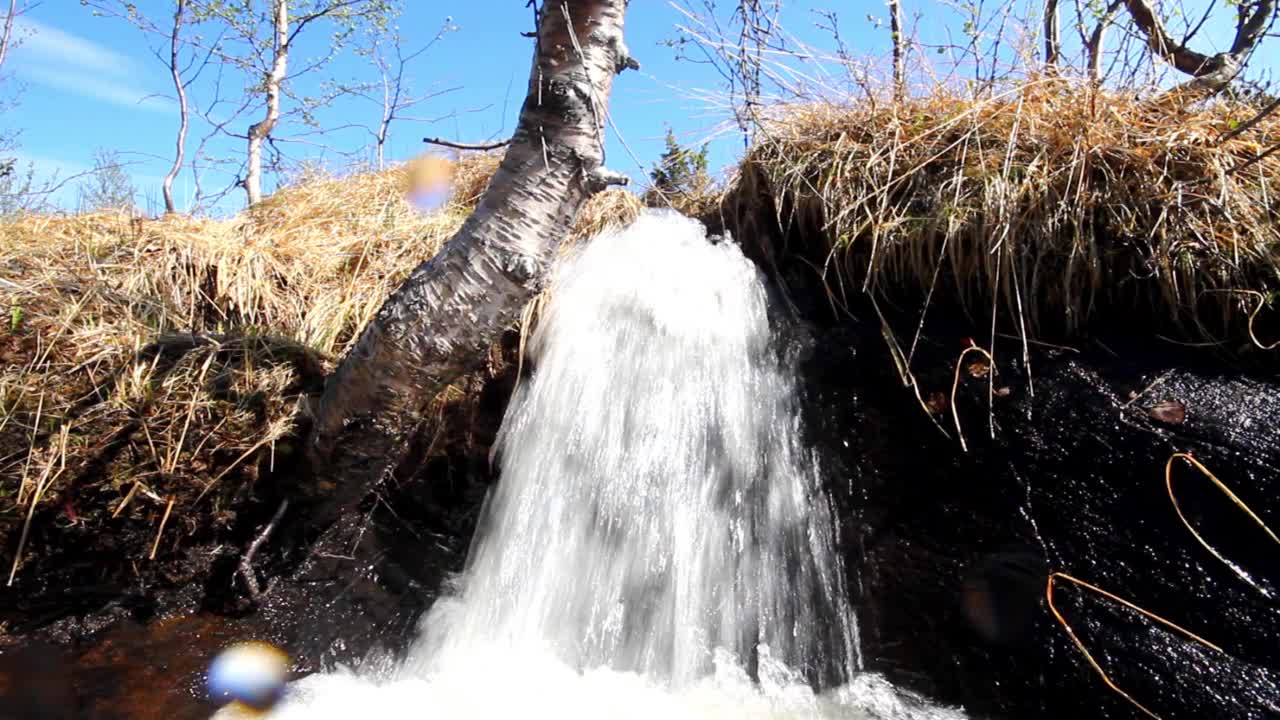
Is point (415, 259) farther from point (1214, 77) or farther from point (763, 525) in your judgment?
point (1214, 77)

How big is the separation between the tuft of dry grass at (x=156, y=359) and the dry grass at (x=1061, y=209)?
2.10 meters

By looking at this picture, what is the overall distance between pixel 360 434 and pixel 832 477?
1525 millimetres

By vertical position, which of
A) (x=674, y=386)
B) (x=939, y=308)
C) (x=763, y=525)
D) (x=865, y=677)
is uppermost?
(x=939, y=308)

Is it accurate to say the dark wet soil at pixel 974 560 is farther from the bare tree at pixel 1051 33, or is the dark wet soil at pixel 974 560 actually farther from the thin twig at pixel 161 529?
the bare tree at pixel 1051 33

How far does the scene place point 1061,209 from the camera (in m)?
2.29

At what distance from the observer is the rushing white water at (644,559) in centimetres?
197

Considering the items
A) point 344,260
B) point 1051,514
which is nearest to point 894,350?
point 1051,514

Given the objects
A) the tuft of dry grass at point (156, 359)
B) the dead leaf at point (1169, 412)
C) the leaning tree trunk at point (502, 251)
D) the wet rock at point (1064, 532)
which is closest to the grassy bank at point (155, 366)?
the tuft of dry grass at point (156, 359)

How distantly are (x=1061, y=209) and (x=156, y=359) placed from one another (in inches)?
122

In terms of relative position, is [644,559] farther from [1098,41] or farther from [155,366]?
[1098,41]

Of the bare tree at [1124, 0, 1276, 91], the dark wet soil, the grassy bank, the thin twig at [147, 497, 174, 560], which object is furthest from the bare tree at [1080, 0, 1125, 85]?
the thin twig at [147, 497, 174, 560]

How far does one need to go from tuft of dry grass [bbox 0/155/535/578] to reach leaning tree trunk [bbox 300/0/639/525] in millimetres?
411

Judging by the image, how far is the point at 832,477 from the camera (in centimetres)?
223

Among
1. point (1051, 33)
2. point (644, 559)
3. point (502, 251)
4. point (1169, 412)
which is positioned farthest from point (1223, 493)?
point (1051, 33)
